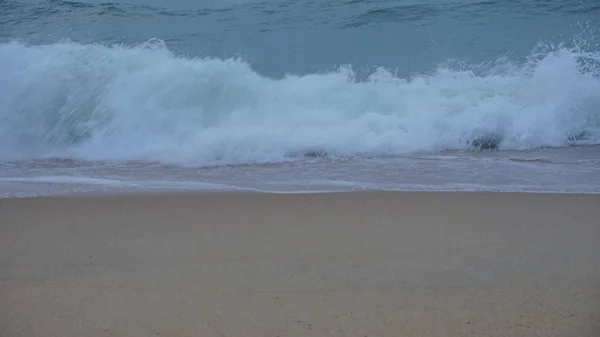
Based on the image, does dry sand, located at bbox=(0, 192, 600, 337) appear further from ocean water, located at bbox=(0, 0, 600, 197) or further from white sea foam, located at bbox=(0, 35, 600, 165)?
white sea foam, located at bbox=(0, 35, 600, 165)

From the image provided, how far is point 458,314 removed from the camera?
2352mm

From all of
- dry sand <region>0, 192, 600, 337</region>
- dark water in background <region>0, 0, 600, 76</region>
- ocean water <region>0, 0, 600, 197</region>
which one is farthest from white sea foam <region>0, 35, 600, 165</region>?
dry sand <region>0, 192, 600, 337</region>

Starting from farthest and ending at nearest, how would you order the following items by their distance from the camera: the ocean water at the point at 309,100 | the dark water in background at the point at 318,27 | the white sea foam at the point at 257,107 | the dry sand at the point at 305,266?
the dark water in background at the point at 318,27
the white sea foam at the point at 257,107
the ocean water at the point at 309,100
the dry sand at the point at 305,266

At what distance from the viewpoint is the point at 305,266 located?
9.48 ft

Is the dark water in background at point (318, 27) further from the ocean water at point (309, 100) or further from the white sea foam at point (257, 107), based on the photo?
the white sea foam at point (257, 107)

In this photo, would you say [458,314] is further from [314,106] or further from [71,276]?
[314,106]

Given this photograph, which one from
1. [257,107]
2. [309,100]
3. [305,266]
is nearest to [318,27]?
[309,100]

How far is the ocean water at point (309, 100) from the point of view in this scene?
5234 millimetres

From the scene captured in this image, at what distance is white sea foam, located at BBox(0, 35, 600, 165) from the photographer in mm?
6238

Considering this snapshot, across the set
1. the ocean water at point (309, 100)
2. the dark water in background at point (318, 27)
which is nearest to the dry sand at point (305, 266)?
the ocean water at point (309, 100)

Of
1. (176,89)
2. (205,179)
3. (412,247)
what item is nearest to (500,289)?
(412,247)

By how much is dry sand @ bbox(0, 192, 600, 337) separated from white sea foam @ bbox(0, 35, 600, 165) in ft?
6.70

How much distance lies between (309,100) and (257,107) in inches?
21.4

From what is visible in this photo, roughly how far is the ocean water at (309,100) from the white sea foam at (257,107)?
2 centimetres
